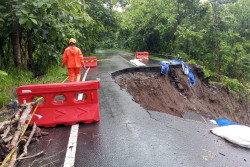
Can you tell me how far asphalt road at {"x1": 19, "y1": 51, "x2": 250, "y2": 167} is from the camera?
10.3ft

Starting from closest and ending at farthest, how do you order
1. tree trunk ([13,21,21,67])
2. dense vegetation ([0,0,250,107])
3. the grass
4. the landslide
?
the grass, tree trunk ([13,21,21,67]), the landslide, dense vegetation ([0,0,250,107])

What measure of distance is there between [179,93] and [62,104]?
32.9ft

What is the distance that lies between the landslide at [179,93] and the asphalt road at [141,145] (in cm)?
388

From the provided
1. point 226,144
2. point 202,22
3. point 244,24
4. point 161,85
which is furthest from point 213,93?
point 226,144

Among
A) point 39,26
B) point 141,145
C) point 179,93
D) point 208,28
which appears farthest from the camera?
point 208,28

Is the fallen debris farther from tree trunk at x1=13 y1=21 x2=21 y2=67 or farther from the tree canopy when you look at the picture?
the tree canopy

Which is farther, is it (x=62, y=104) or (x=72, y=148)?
(x=62, y=104)

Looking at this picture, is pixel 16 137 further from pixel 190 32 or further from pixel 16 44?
pixel 190 32

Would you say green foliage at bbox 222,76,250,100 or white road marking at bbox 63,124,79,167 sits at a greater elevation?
white road marking at bbox 63,124,79,167

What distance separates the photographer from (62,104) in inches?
172

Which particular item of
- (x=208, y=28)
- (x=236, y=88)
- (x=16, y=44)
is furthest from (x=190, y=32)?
(x=16, y=44)

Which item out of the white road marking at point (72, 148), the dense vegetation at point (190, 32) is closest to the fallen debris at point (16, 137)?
the white road marking at point (72, 148)

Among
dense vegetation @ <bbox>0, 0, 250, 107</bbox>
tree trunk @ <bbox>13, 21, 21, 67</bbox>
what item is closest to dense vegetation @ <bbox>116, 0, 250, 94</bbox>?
dense vegetation @ <bbox>0, 0, 250, 107</bbox>

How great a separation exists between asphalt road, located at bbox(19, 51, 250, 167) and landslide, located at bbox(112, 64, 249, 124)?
3.88 meters
